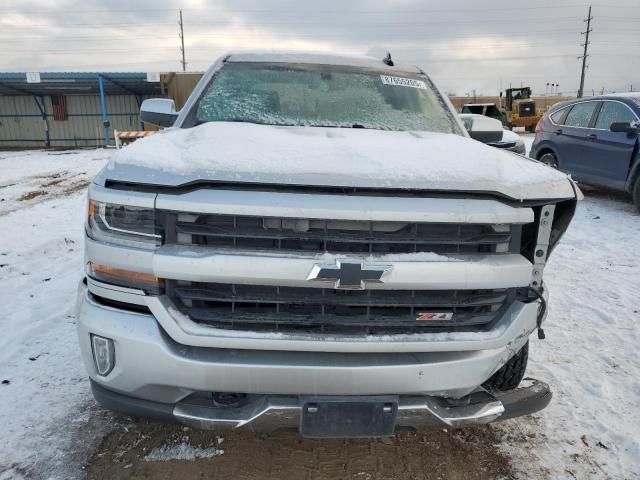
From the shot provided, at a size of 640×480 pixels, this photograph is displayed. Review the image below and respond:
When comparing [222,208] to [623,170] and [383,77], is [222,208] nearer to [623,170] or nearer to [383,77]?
[383,77]

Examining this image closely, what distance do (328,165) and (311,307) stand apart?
56 cm

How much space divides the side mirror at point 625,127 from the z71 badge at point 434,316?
22.7 ft

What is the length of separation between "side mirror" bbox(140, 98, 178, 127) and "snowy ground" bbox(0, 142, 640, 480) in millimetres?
1658

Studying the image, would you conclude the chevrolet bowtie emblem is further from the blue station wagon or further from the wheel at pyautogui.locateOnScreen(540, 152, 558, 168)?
the wheel at pyautogui.locateOnScreen(540, 152, 558, 168)

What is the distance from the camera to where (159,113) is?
3.62 m

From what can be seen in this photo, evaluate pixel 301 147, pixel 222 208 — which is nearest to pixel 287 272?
pixel 222 208

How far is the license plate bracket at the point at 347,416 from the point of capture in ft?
5.94

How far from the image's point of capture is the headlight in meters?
1.82

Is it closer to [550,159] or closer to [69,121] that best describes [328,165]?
[550,159]

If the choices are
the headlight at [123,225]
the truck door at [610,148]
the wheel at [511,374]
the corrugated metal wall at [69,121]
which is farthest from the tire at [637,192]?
the corrugated metal wall at [69,121]

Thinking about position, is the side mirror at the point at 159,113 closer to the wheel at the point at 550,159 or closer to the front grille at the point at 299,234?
the front grille at the point at 299,234

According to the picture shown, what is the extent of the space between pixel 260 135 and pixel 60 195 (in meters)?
8.82

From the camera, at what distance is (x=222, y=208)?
68.9 inches

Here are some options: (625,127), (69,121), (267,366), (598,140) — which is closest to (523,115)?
(598,140)
